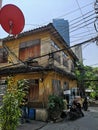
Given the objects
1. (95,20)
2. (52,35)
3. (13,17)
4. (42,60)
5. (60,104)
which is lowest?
(60,104)

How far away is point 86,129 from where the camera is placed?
10.3 meters

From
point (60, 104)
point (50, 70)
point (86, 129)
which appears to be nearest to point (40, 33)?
point (50, 70)

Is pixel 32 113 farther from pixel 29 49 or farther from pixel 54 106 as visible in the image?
pixel 29 49

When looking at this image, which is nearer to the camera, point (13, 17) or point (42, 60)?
point (13, 17)

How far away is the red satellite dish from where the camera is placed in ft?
12.1

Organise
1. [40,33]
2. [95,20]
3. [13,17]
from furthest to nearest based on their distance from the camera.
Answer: [40,33] → [95,20] → [13,17]

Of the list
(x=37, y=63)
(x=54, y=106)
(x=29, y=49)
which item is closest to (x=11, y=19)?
(x=54, y=106)

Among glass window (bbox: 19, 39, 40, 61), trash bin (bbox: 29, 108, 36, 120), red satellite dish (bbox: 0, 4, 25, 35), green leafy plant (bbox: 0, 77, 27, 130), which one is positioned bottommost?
trash bin (bbox: 29, 108, 36, 120)

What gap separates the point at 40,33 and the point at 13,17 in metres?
11.8

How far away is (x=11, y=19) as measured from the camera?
380 cm

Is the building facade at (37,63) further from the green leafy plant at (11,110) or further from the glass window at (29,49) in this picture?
the green leafy plant at (11,110)

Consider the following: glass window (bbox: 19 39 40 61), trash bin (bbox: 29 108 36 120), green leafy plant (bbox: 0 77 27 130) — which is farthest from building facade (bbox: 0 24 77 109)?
green leafy plant (bbox: 0 77 27 130)

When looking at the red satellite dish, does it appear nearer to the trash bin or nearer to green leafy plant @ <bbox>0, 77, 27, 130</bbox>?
green leafy plant @ <bbox>0, 77, 27, 130</bbox>

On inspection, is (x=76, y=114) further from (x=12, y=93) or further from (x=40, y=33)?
(x=12, y=93)
